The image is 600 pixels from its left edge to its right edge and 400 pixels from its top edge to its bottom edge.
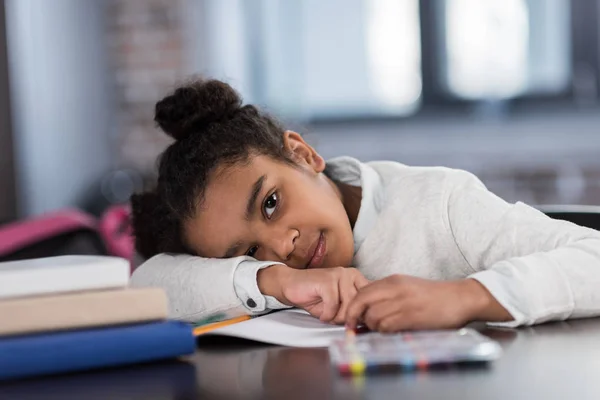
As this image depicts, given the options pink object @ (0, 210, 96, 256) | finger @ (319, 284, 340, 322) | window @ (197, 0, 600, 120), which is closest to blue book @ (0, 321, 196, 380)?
finger @ (319, 284, 340, 322)

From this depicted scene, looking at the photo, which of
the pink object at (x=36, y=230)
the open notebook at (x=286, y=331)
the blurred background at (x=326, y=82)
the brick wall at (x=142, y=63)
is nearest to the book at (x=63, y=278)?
the open notebook at (x=286, y=331)

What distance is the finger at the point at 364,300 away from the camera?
2.82 ft

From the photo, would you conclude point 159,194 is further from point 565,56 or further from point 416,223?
point 565,56

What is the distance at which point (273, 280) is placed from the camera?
1.08m

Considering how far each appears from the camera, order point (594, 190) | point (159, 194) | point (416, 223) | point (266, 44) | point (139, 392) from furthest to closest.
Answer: point (266, 44) → point (594, 190) → point (159, 194) → point (416, 223) → point (139, 392)

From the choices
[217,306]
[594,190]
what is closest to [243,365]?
[217,306]

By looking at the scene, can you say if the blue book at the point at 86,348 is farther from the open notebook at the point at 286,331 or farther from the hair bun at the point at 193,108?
the hair bun at the point at 193,108

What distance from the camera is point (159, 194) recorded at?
1.45 m

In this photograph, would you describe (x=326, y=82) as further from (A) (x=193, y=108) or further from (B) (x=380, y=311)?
(B) (x=380, y=311)

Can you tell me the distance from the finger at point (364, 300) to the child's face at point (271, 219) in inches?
14.1

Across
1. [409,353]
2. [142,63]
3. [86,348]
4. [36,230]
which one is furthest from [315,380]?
[142,63]

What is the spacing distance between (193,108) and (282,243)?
11.9 inches

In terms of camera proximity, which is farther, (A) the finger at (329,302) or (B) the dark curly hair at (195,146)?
(B) the dark curly hair at (195,146)

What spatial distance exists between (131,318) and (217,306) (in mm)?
414
